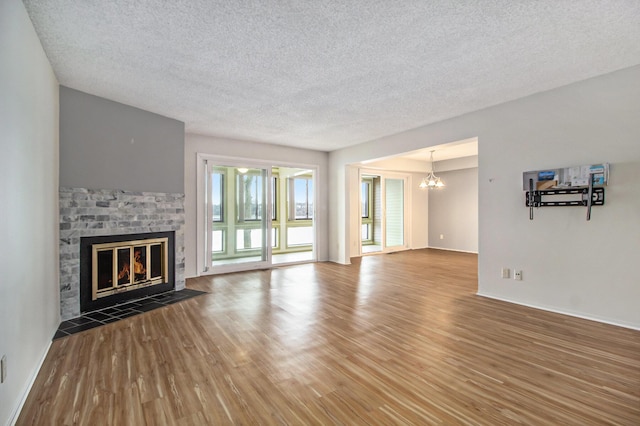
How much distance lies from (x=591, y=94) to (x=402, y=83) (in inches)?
78.9

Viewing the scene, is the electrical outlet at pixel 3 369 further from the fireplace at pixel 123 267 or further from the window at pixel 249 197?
the window at pixel 249 197

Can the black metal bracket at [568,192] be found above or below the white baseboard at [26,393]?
above

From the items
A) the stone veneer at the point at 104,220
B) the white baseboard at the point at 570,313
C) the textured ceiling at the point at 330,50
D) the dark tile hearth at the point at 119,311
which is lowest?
the dark tile hearth at the point at 119,311

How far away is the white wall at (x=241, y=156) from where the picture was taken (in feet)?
17.7

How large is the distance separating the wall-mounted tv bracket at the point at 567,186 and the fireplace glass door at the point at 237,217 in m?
4.41

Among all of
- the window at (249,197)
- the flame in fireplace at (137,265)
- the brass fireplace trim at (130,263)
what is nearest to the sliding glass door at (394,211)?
the window at (249,197)

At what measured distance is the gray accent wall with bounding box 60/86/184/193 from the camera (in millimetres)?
3475

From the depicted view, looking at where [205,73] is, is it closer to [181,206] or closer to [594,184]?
[181,206]

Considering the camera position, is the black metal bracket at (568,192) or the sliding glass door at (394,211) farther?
the sliding glass door at (394,211)

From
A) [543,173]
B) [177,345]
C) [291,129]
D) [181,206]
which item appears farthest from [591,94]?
[181,206]

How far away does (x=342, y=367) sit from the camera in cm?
232

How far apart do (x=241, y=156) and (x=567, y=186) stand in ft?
16.5

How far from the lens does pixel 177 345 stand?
2719 mm

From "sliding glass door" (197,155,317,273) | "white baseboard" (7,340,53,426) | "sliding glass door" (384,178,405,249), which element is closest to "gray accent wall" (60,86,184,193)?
"sliding glass door" (197,155,317,273)
